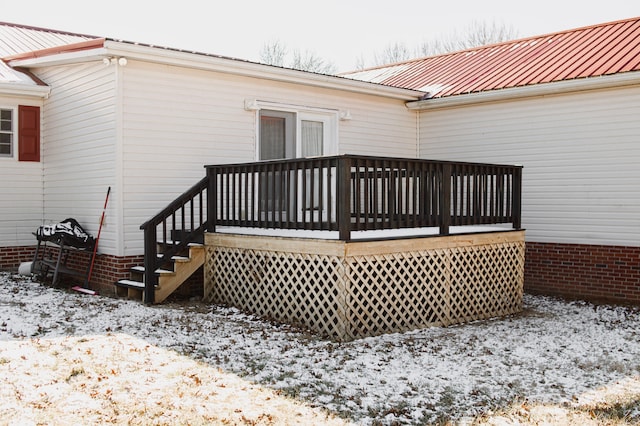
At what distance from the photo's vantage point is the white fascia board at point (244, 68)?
8812 mm

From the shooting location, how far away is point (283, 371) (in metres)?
5.95

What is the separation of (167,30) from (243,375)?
4047cm

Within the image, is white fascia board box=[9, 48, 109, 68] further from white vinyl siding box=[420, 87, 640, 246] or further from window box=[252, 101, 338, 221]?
white vinyl siding box=[420, 87, 640, 246]

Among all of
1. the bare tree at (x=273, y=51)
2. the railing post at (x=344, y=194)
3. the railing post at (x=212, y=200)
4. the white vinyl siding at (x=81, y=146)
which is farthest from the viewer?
the bare tree at (x=273, y=51)

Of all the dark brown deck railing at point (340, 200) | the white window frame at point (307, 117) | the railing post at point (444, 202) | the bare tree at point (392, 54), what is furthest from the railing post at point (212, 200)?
the bare tree at point (392, 54)

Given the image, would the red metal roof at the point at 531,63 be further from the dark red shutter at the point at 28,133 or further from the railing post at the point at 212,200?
the dark red shutter at the point at 28,133

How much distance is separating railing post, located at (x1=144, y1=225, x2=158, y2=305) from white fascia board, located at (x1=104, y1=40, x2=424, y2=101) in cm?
234

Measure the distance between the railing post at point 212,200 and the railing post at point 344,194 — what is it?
2.39 meters

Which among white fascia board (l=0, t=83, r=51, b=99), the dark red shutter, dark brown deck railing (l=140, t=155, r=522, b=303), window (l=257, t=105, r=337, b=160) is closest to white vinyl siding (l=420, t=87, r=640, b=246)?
dark brown deck railing (l=140, t=155, r=522, b=303)

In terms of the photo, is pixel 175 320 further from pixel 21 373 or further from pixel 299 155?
pixel 299 155

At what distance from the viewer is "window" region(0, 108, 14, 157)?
35.2ft

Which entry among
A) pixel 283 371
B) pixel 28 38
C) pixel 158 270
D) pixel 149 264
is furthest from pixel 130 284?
pixel 28 38

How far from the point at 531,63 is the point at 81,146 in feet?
25.4

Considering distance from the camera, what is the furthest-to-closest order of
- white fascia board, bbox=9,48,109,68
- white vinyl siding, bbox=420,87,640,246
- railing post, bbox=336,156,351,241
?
white vinyl siding, bbox=420,87,640,246
white fascia board, bbox=9,48,109,68
railing post, bbox=336,156,351,241
